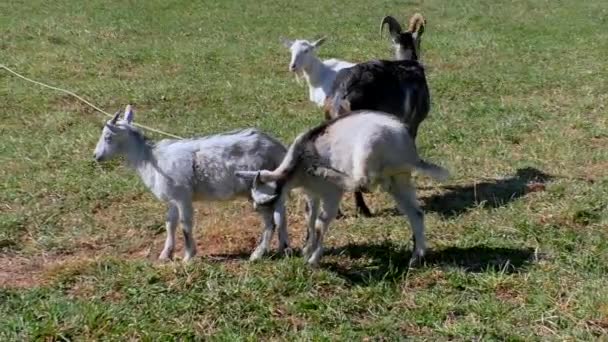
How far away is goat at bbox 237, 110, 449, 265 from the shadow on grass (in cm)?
14

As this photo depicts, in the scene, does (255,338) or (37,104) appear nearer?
(255,338)

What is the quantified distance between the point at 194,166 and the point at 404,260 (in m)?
1.47

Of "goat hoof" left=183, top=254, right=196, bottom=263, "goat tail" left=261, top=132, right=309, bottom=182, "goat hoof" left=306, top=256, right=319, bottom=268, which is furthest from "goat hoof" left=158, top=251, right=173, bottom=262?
"goat hoof" left=306, top=256, right=319, bottom=268

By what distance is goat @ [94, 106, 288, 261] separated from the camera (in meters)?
5.76

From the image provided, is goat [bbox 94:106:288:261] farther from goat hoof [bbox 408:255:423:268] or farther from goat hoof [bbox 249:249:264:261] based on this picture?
goat hoof [bbox 408:255:423:268]

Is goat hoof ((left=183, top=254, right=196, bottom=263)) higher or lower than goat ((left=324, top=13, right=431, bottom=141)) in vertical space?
lower

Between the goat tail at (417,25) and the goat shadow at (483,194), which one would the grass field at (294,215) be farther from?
the goat tail at (417,25)

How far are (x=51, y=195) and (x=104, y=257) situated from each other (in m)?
1.95

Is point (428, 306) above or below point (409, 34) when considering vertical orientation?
below

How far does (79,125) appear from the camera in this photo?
9758 mm

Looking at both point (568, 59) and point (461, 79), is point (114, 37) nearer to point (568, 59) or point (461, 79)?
point (461, 79)

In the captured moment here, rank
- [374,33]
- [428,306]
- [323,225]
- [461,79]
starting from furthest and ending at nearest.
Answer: [374,33] → [461,79] → [323,225] → [428,306]


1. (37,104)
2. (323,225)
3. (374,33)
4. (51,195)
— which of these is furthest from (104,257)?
(374,33)

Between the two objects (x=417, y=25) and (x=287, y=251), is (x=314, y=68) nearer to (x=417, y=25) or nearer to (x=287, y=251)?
(x=417, y=25)
